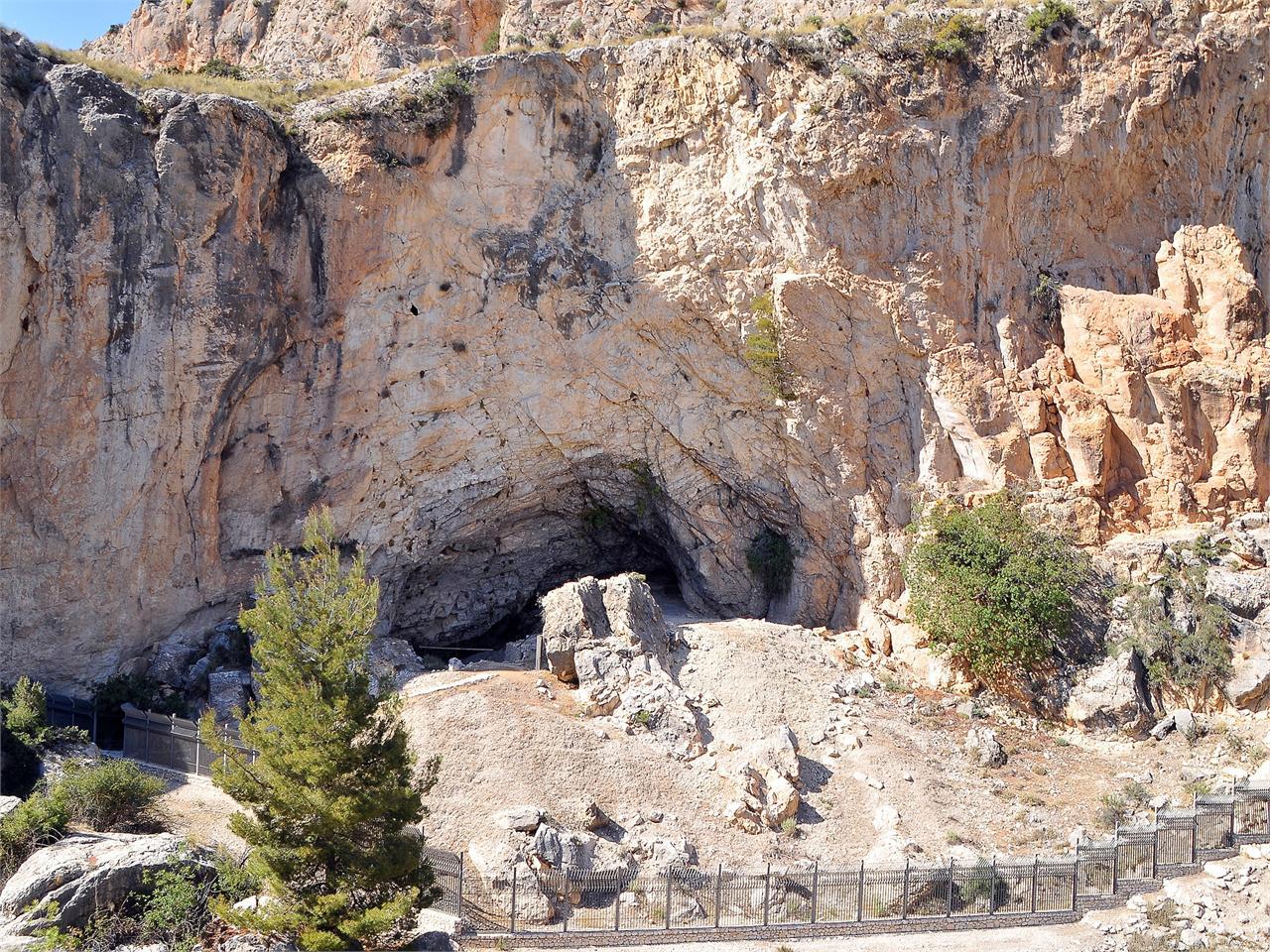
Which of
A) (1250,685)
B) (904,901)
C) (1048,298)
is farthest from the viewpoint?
(1048,298)

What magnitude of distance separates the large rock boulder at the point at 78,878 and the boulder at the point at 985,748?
1428 centimetres

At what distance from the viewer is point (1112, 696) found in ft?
76.9

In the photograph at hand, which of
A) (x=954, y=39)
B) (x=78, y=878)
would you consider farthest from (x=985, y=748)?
(x=954, y=39)

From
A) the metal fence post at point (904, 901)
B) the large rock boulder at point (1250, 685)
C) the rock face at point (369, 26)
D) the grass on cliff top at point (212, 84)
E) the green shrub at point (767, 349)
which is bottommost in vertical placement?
the metal fence post at point (904, 901)

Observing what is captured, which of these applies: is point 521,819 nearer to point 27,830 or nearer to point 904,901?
point 904,901

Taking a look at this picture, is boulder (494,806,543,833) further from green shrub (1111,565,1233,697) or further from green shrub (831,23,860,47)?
green shrub (831,23,860,47)

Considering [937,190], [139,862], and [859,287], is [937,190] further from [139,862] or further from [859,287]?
[139,862]

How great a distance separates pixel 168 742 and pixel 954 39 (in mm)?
23483

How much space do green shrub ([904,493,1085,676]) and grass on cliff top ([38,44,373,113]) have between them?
18.3 meters

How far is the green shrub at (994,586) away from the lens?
23969mm

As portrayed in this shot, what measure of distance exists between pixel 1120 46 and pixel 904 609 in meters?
14.2

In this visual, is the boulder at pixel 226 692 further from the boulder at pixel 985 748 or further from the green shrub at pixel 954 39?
the green shrub at pixel 954 39

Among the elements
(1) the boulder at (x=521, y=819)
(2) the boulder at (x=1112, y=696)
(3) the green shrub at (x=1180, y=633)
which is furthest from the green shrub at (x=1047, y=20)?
(1) the boulder at (x=521, y=819)

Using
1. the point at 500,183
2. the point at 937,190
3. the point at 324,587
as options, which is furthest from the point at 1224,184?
the point at 324,587
